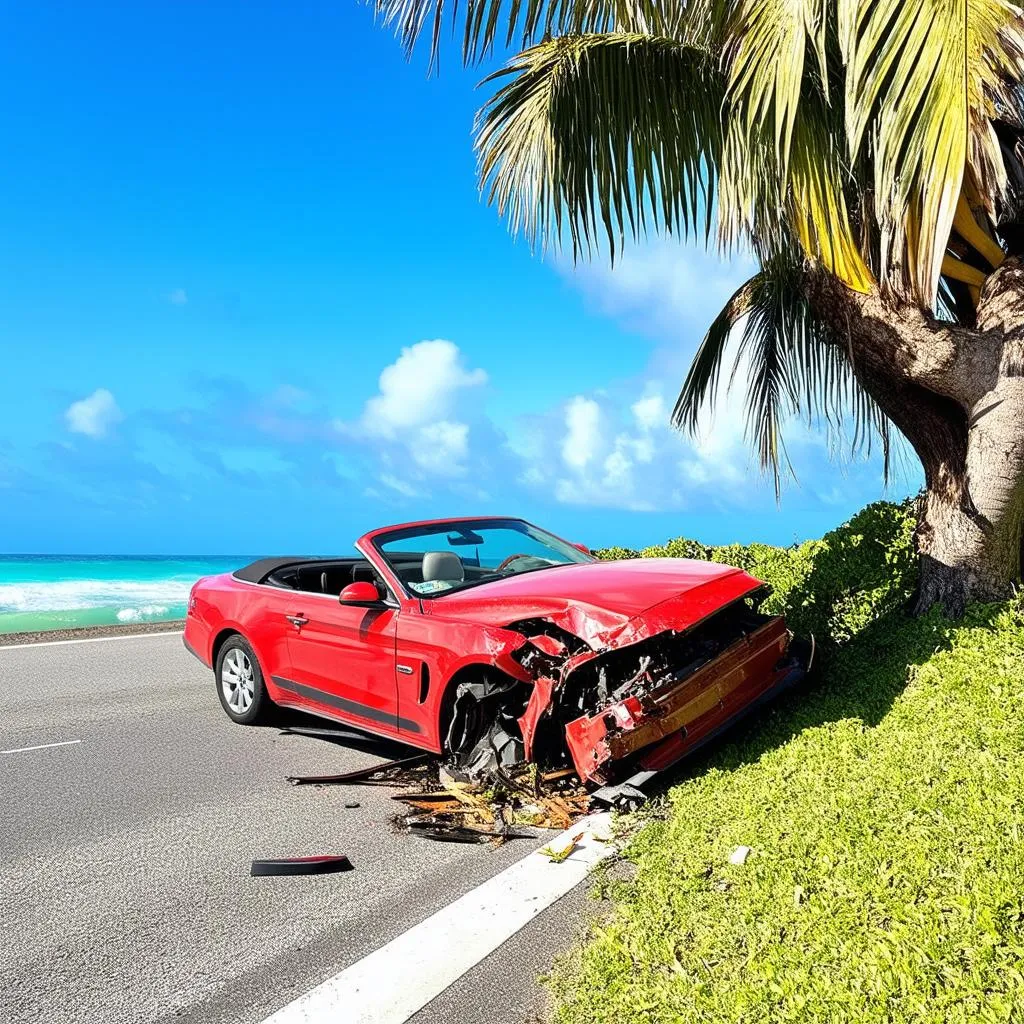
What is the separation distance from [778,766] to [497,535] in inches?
116

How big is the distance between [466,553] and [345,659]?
123 centimetres

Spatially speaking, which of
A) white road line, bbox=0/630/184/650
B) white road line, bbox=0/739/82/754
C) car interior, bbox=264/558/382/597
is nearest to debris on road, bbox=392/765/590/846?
car interior, bbox=264/558/382/597

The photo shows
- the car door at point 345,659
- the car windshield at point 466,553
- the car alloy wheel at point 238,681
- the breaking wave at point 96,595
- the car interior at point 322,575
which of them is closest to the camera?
the car door at point 345,659

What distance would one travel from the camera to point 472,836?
4.95 metres

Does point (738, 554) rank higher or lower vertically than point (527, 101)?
lower

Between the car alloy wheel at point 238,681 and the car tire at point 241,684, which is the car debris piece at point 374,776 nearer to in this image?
the car tire at point 241,684

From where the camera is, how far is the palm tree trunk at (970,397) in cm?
701

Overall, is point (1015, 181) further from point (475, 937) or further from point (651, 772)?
point (475, 937)

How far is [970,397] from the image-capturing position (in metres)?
7.14

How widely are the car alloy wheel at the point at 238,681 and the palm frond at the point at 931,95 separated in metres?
5.88

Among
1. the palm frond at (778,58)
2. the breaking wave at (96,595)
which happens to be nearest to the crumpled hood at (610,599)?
the palm frond at (778,58)

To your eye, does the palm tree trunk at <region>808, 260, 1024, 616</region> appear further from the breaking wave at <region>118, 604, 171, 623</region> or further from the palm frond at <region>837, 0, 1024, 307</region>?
the breaking wave at <region>118, 604, 171, 623</region>

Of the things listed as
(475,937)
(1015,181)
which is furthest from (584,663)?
(1015,181)

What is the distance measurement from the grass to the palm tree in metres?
2.10
